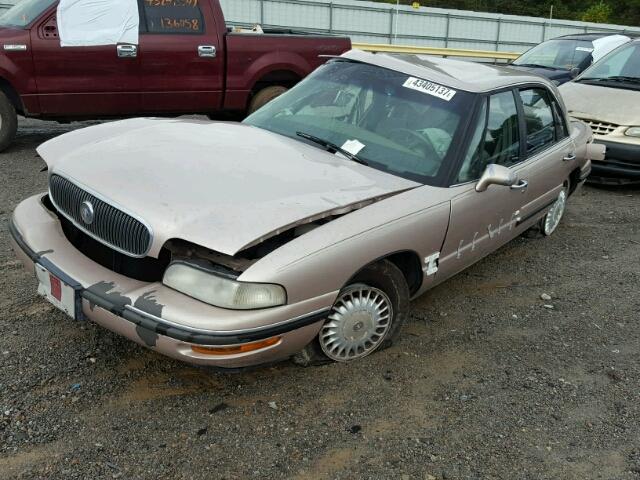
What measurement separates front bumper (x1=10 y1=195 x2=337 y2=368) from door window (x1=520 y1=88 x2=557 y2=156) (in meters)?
2.34

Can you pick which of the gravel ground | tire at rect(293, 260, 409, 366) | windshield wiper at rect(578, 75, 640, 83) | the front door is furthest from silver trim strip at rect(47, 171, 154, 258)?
windshield wiper at rect(578, 75, 640, 83)

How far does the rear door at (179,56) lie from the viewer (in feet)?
24.4

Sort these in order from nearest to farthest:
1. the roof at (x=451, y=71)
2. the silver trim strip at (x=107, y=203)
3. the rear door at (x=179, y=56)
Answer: the silver trim strip at (x=107, y=203)
the roof at (x=451, y=71)
the rear door at (x=179, y=56)

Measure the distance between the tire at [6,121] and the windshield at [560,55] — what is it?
8028mm

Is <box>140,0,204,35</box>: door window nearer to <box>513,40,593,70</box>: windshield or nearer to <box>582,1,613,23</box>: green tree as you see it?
<box>513,40,593,70</box>: windshield

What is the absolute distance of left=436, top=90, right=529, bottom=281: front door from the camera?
362cm

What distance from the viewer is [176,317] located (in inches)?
102

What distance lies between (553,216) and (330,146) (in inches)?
109

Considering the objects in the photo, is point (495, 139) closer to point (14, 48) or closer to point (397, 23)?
point (14, 48)

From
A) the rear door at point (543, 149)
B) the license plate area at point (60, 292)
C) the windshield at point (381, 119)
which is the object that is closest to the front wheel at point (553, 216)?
the rear door at point (543, 149)

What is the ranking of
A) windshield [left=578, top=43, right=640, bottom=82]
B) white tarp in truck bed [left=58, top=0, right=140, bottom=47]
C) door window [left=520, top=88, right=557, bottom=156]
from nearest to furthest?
1. door window [left=520, top=88, right=557, bottom=156]
2. white tarp in truck bed [left=58, top=0, right=140, bottom=47]
3. windshield [left=578, top=43, right=640, bottom=82]

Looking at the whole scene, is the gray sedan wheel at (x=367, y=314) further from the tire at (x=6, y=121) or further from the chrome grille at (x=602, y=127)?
the tire at (x=6, y=121)

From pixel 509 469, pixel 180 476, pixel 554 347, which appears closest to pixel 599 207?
pixel 554 347

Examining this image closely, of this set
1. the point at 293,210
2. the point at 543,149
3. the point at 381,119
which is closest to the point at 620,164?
the point at 543,149
